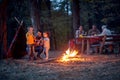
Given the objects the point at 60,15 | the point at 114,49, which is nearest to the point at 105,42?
the point at 114,49

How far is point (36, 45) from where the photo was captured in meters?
16.1

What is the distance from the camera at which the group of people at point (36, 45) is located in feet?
50.8

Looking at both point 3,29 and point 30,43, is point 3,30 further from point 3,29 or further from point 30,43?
point 30,43

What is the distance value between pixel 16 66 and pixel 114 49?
7.89 metres

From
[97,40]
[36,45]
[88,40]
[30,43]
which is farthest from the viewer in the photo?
[97,40]

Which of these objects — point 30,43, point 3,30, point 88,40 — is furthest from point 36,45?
point 88,40

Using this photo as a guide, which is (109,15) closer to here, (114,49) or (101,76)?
(114,49)

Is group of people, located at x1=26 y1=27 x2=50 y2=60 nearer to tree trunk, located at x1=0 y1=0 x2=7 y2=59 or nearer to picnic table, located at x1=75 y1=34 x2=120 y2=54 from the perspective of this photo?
tree trunk, located at x1=0 y1=0 x2=7 y2=59

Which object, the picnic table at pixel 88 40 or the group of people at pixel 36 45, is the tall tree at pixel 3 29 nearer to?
the group of people at pixel 36 45

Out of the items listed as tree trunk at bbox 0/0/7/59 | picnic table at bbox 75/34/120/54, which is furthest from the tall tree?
picnic table at bbox 75/34/120/54

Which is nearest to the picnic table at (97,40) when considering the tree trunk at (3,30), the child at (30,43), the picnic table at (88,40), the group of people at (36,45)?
the picnic table at (88,40)

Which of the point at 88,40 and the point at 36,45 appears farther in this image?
the point at 88,40

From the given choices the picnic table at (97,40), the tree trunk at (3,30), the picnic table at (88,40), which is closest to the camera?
the tree trunk at (3,30)

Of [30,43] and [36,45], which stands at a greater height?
[30,43]
